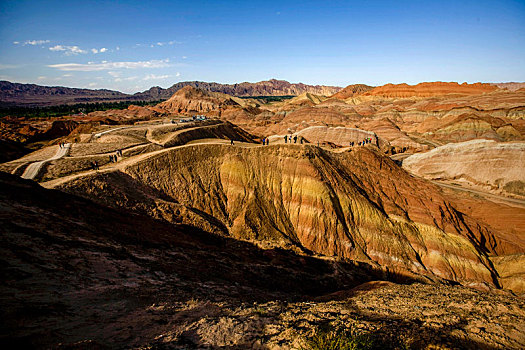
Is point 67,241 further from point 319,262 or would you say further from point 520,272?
point 520,272

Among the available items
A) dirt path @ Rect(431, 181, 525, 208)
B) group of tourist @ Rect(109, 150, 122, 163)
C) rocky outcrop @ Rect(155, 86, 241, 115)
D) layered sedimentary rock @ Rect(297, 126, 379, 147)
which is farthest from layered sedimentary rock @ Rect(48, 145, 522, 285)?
rocky outcrop @ Rect(155, 86, 241, 115)

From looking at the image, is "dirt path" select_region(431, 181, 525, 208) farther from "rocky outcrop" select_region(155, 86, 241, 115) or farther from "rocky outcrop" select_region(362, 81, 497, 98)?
"rocky outcrop" select_region(362, 81, 497, 98)

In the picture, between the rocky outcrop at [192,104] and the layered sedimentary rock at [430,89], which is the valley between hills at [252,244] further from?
the layered sedimentary rock at [430,89]

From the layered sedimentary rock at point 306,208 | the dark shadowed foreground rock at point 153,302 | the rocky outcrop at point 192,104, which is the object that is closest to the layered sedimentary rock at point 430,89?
the rocky outcrop at point 192,104

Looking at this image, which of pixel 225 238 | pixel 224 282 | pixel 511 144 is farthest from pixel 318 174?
pixel 511 144

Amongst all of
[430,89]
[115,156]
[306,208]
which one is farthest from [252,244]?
[430,89]
